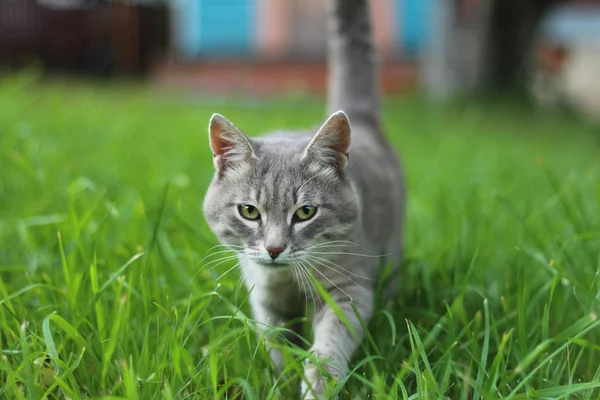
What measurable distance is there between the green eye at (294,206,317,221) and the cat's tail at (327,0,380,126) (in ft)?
2.97

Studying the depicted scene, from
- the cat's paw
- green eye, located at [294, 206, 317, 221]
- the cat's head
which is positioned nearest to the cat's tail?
the cat's head

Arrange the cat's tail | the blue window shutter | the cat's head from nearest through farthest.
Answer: the cat's head → the cat's tail → the blue window shutter

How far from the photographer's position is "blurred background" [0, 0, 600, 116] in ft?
32.3

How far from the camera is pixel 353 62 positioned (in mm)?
2791

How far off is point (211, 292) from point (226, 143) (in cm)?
55

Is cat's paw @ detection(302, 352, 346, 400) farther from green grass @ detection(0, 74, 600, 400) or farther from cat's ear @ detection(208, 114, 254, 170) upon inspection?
cat's ear @ detection(208, 114, 254, 170)

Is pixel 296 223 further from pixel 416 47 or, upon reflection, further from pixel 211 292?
pixel 416 47

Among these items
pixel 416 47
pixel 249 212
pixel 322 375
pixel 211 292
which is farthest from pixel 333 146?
pixel 416 47

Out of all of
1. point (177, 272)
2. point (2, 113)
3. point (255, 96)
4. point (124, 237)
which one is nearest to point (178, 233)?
point (124, 237)

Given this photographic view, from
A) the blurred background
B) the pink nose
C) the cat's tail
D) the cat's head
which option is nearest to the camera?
the pink nose

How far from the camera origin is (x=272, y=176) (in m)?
2.02

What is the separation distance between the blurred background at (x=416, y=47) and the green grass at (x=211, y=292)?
575 cm

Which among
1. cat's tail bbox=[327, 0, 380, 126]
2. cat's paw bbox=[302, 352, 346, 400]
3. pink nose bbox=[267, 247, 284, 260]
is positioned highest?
cat's tail bbox=[327, 0, 380, 126]

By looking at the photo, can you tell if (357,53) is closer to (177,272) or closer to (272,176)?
(272,176)
